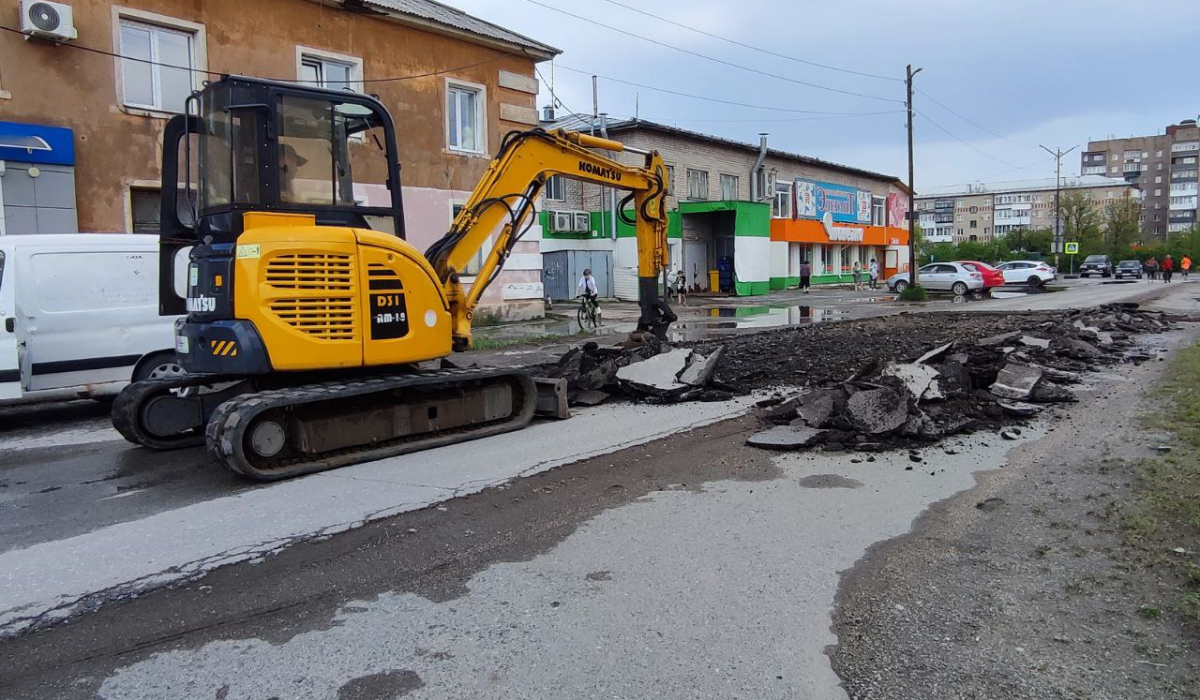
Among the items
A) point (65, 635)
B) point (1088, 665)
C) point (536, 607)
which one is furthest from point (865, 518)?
point (65, 635)

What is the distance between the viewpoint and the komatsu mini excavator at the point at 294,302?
645cm

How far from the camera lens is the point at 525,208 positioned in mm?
9656

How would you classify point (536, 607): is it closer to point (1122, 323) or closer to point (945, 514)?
point (945, 514)

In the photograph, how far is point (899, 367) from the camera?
8.68 m

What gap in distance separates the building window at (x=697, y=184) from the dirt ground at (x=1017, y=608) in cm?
3460

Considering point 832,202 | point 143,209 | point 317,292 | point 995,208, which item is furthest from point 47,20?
point 995,208

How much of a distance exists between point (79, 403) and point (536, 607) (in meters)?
9.81

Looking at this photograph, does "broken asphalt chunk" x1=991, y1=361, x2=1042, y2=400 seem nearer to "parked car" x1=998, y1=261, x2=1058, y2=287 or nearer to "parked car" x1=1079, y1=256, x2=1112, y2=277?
"parked car" x1=998, y1=261, x2=1058, y2=287

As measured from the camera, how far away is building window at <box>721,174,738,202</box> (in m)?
41.7

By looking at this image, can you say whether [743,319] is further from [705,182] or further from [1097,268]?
[1097,268]

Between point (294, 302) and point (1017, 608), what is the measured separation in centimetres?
555

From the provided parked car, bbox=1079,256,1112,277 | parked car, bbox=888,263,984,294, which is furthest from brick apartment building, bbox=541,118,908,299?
parked car, bbox=1079,256,1112,277

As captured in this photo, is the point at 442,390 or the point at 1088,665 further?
the point at 442,390

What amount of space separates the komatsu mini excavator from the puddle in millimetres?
10822
